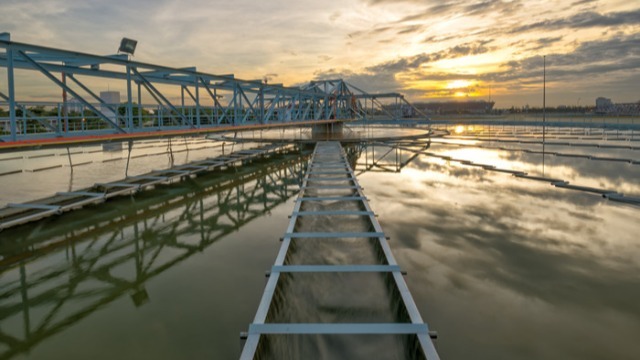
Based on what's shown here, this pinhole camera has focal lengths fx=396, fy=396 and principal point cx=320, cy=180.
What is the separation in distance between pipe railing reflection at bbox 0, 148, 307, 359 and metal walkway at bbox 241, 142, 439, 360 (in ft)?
6.49

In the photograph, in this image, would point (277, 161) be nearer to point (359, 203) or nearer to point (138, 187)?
point (138, 187)

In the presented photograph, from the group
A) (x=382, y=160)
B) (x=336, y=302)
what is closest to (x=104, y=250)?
(x=336, y=302)

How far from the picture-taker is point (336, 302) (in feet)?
15.9

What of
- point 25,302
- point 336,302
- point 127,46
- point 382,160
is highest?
point 127,46

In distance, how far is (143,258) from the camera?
6895 millimetres

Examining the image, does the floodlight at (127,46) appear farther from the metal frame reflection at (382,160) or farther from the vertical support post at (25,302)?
the metal frame reflection at (382,160)

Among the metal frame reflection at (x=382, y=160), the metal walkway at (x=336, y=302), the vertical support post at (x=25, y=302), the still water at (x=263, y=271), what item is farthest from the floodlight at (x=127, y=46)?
the metal frame reflection at (x=382, y=160)

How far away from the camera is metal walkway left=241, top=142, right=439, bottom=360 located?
12.3 ft

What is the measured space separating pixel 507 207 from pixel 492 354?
6.96 metres

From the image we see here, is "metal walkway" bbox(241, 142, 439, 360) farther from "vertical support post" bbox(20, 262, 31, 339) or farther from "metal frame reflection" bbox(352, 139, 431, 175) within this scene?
"metal frame reflection" bbox(352, 139, 431, 175)

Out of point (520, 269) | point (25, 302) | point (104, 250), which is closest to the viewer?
point (25, 302)

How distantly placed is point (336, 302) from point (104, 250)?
4.87 m

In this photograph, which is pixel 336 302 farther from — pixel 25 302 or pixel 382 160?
pixel 382 160

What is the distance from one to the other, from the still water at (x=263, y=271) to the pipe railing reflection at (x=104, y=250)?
0.03 meters
